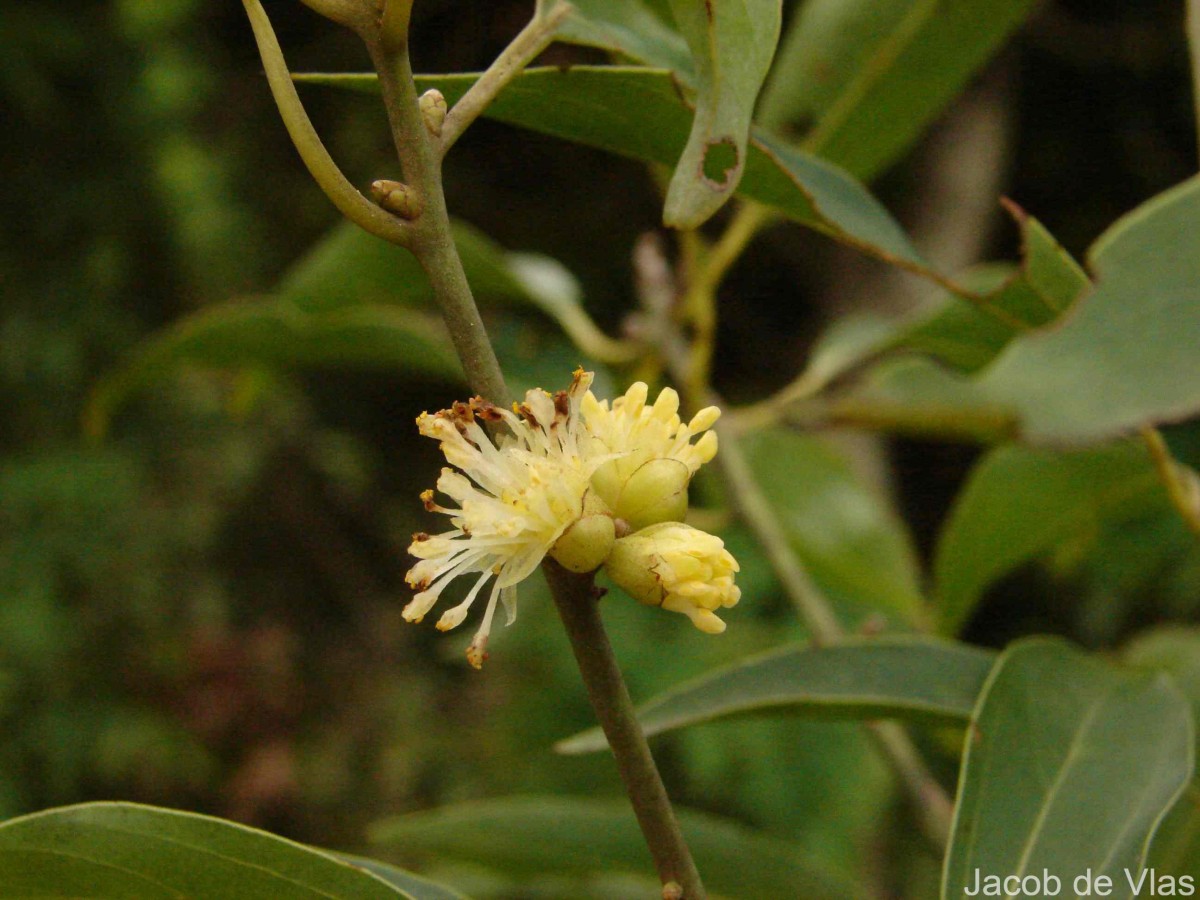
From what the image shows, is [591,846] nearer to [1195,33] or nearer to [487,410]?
[487,410]

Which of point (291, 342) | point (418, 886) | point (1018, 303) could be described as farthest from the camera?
point (291, 342)

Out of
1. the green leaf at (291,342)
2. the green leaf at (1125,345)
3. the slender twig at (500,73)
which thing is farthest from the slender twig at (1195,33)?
the green leaf at (291,342)

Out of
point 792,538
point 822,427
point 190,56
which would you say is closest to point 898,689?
point 822,427

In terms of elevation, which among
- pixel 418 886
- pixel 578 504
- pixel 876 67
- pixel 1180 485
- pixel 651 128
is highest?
pixel 876 67

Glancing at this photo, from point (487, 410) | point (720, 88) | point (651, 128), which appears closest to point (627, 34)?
point (651, 128)

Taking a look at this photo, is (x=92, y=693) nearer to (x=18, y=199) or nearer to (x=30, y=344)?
(x=30, y=344)

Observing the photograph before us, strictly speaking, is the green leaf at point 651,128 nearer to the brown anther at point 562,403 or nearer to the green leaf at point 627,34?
the green leaf at point 627,34
